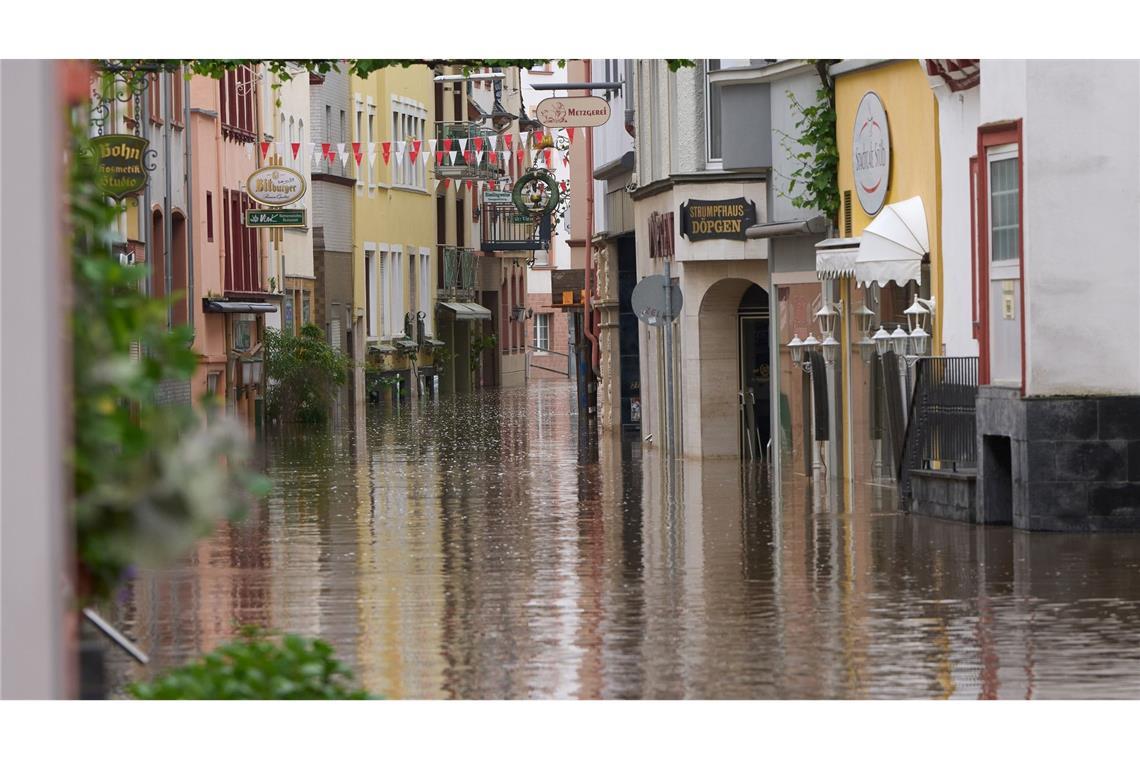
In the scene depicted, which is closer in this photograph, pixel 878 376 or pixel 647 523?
pixel 647 523

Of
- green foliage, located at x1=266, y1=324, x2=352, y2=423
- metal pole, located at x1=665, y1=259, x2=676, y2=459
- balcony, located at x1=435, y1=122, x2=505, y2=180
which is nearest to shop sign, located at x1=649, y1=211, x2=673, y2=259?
metal pole, located at x1=665, y1=259, x2=676, y2=459

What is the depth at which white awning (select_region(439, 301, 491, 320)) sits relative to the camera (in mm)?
81688

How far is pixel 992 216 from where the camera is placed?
754 inches

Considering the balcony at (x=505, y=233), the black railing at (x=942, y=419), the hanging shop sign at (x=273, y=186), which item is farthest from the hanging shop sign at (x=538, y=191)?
the black railing at (x=942, y=419)

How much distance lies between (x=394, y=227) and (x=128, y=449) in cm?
6945

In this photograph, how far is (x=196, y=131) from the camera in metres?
45.6

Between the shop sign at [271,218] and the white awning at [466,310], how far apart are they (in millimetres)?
36175

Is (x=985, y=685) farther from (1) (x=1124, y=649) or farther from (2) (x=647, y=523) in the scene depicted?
(2) (x=647, y=523)

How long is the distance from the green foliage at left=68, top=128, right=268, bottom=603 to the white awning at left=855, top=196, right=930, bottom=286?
61.2 feet

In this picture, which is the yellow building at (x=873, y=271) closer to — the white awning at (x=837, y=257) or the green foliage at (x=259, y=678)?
the white awning at (x=837, y=257)

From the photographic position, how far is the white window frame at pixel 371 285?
69.6 m

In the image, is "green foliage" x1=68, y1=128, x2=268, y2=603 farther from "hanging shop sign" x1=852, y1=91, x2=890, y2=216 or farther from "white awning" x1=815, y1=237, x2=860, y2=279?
"hanging shop sign" x1=852, y1=91, x2=890, y2=216

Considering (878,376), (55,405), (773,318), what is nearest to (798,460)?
(773,318)

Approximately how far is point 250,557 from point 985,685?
8333mm
